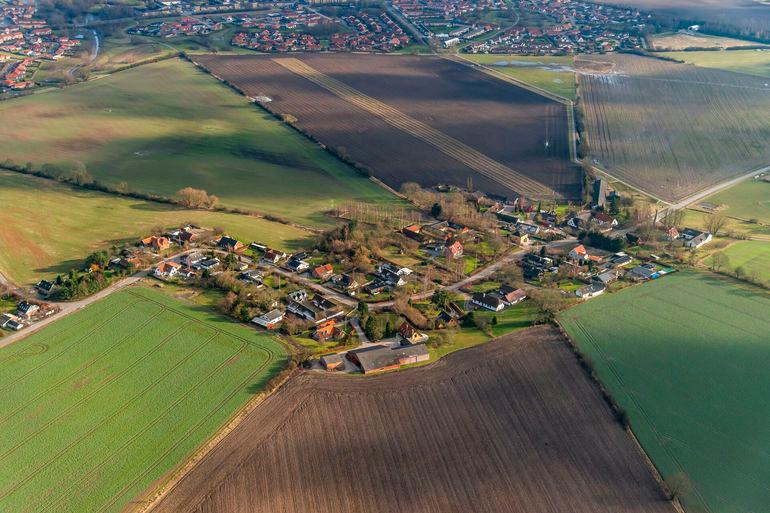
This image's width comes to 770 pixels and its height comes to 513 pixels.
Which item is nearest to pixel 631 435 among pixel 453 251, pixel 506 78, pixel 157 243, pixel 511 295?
pixel 511 295

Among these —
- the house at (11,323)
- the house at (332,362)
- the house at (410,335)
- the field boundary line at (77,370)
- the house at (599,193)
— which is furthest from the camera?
the house at (599,193)

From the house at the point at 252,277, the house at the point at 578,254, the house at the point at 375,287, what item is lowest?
the house at the point at 578,254

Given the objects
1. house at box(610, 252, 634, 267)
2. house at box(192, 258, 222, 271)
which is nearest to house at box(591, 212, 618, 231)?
house at box(610, 252, 634, 267)

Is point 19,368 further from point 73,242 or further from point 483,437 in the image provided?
point 483,437

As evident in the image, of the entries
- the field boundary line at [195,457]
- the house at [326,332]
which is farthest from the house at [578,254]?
the field boundary line at [195,457]

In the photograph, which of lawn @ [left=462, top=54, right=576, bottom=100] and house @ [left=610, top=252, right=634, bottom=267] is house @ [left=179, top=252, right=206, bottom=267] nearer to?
house @ [left=610, top=252, right=634, bottom=267]

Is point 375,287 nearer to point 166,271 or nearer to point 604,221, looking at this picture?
point 166,271

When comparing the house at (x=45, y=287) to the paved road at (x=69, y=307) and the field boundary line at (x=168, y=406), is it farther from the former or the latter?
the field boundary line at (x=168, y=406)

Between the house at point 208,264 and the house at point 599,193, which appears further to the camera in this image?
the house at point 599,193
